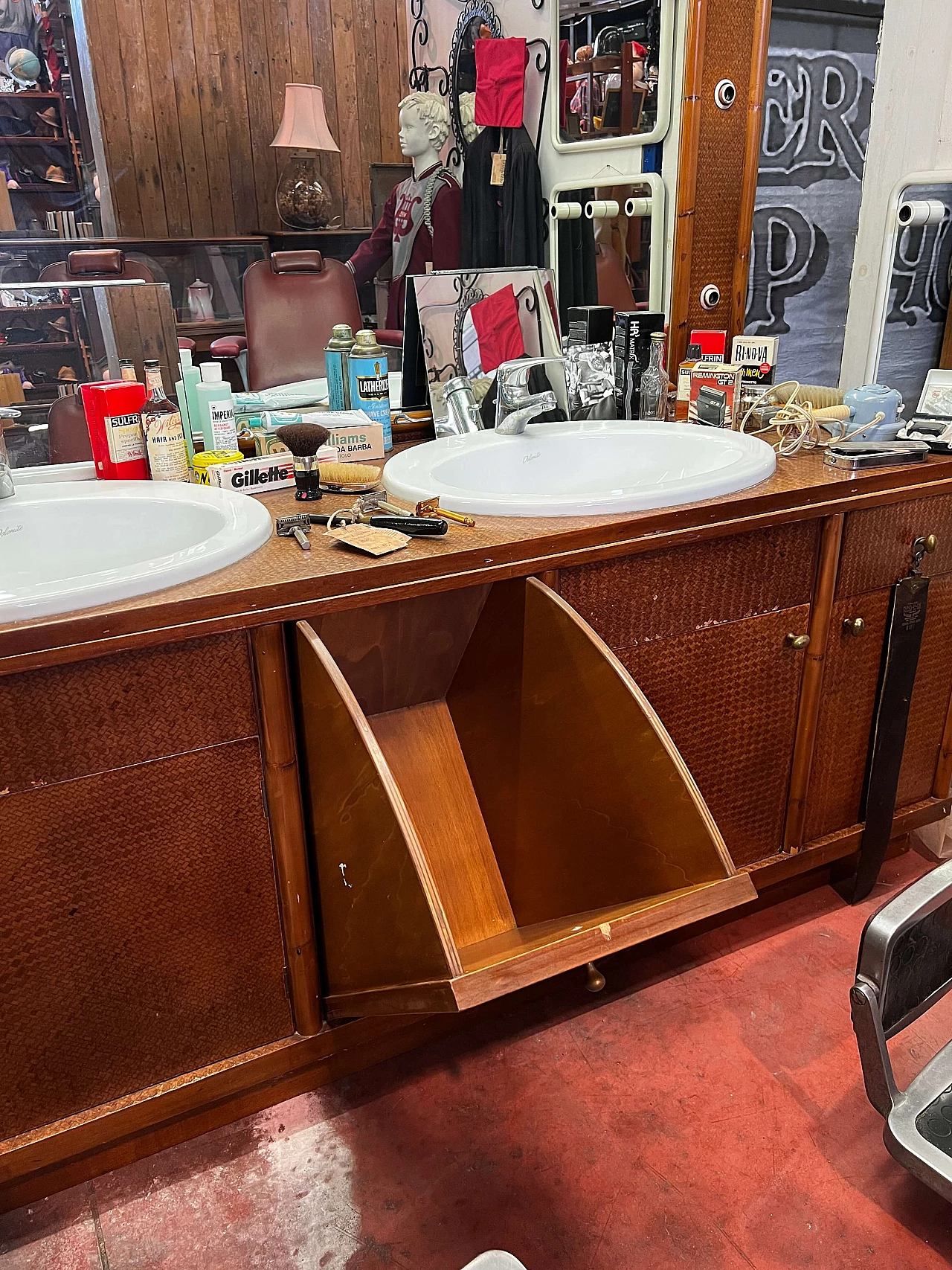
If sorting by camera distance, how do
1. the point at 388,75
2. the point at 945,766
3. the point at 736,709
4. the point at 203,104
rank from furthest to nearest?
the point at 945,766, the point at 736,709, the point at 388,75, the point at 203,104

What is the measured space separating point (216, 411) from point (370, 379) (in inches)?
12.2

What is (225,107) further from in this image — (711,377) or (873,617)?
(873,617)

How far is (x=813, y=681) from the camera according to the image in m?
1.77

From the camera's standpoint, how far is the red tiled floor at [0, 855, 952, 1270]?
1.32m

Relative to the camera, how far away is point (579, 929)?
109cm

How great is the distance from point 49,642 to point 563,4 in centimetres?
164

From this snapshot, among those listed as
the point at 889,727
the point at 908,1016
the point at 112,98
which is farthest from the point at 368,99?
the point at 908,1016

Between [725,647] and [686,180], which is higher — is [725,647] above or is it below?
below

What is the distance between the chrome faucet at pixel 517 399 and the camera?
5.67 feet

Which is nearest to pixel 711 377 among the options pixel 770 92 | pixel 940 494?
pixel 940 494

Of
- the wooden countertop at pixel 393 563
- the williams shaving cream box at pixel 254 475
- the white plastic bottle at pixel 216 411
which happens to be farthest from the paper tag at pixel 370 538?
the white plastic bottle at pixel 216 411

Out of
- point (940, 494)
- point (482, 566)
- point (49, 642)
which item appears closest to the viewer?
point (49, 642)

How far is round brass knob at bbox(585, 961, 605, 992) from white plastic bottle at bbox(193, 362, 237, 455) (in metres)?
1.13

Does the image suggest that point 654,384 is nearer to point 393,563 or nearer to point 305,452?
point 305,452
